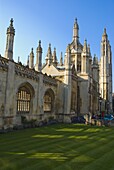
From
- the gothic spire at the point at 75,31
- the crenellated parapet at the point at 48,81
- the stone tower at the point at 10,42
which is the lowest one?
the crenellated parapet at the point at 48,81

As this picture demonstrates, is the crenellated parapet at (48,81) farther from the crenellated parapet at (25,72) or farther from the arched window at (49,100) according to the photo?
the crenellated parapet at (25,72)

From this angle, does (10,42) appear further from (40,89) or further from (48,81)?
(48,81)

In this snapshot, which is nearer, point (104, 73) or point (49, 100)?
point (49, 100)

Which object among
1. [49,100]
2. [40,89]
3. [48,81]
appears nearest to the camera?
[40,89]

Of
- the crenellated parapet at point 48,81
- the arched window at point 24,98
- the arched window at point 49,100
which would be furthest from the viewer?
the arched window at point 49,100

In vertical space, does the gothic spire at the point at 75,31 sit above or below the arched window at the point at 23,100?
above

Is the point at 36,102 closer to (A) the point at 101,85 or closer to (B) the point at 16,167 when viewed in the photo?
(B) the point at 16,167

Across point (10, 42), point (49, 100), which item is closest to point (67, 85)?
point (49, 100)

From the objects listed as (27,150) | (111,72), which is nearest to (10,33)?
(27,150)

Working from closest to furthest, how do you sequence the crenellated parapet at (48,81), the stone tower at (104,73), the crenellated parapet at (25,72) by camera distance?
the crenellated parapet at (25,72)
the crenellated parapet at (48,81)
the stone tower at (104,73)

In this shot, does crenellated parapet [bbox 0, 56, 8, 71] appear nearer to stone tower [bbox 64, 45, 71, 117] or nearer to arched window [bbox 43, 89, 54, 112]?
arched window [bbox 43, 89, 54, 112]

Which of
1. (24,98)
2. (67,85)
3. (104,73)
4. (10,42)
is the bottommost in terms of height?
(24,98)

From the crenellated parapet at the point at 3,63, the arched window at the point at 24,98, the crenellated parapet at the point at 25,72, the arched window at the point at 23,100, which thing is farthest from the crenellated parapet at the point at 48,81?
the crenellated parapet at the point at 3,63

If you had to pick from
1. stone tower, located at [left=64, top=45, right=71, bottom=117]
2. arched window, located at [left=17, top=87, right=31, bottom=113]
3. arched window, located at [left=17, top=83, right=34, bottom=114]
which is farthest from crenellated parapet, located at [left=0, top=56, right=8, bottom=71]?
stone tower, located at [left=64, top=45, right=71, bottom=117]
